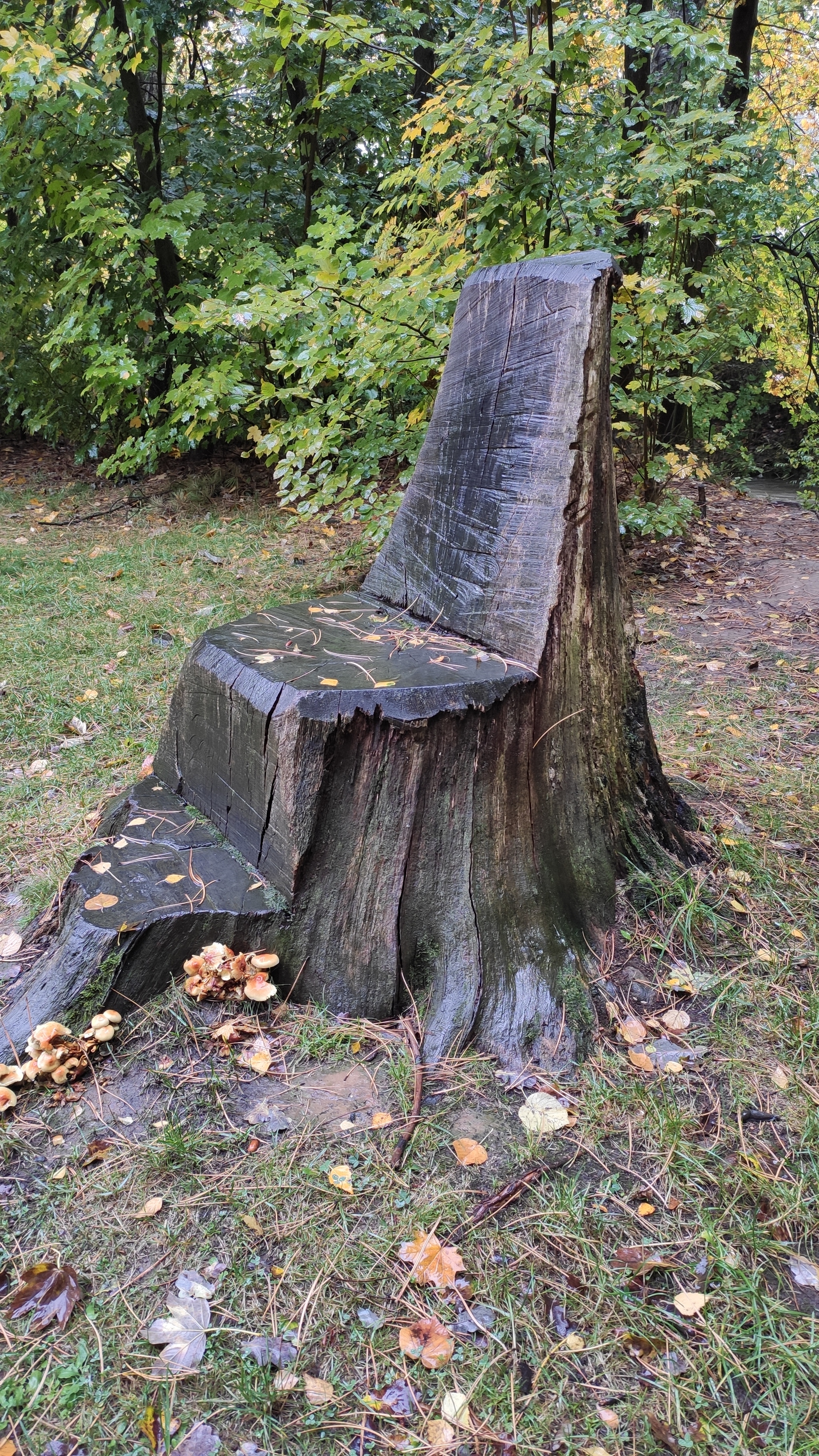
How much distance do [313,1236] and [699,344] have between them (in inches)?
203

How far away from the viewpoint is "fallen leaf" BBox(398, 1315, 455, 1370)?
1.50m

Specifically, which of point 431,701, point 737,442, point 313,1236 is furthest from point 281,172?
point 313,1236

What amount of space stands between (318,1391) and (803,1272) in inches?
37.1

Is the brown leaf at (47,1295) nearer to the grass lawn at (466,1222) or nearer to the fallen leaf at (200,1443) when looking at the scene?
the grass lawn at (466,1222)

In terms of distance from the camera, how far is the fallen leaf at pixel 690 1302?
156cm

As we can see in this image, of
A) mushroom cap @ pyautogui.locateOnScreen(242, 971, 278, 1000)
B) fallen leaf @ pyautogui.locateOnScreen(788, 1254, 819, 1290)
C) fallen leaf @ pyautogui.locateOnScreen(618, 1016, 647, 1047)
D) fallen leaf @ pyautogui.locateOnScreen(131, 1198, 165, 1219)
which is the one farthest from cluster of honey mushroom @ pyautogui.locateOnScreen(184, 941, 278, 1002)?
fallen leaf @ pyautogui.locateOnScreen(788, 1254, 819, 1290)

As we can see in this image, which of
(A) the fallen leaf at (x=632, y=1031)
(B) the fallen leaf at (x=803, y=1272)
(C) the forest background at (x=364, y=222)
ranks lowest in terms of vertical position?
(B) the fallen leaf at (x=803, y=1272)

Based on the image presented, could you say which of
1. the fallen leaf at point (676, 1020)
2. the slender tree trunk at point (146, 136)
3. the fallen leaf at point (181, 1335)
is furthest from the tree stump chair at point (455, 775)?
the slender tree trunk at point (146, 136)

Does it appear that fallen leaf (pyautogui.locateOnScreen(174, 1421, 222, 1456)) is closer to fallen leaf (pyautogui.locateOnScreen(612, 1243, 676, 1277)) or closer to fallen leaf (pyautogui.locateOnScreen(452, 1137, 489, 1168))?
fallen leaf (pyautogui.locateOnScreen(452, 1137, 489, 1168))

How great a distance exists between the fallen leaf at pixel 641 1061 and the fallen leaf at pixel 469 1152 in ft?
1.54

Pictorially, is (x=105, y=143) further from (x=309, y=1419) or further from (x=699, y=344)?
(x=309, y=1419)

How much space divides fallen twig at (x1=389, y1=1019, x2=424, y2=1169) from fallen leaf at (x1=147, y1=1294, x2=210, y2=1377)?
460 mm

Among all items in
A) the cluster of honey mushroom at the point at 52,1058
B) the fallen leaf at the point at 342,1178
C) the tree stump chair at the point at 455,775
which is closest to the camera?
the fallen leaf at the point at 342,1178

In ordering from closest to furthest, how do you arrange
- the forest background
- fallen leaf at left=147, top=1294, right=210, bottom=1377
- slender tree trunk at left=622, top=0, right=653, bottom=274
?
1. fallen leaf at left=147, top=1294, right=210, bottom=1377
2. the forest background
3. slender tree trunk at left=622, top=0, right=653, bottom=274
